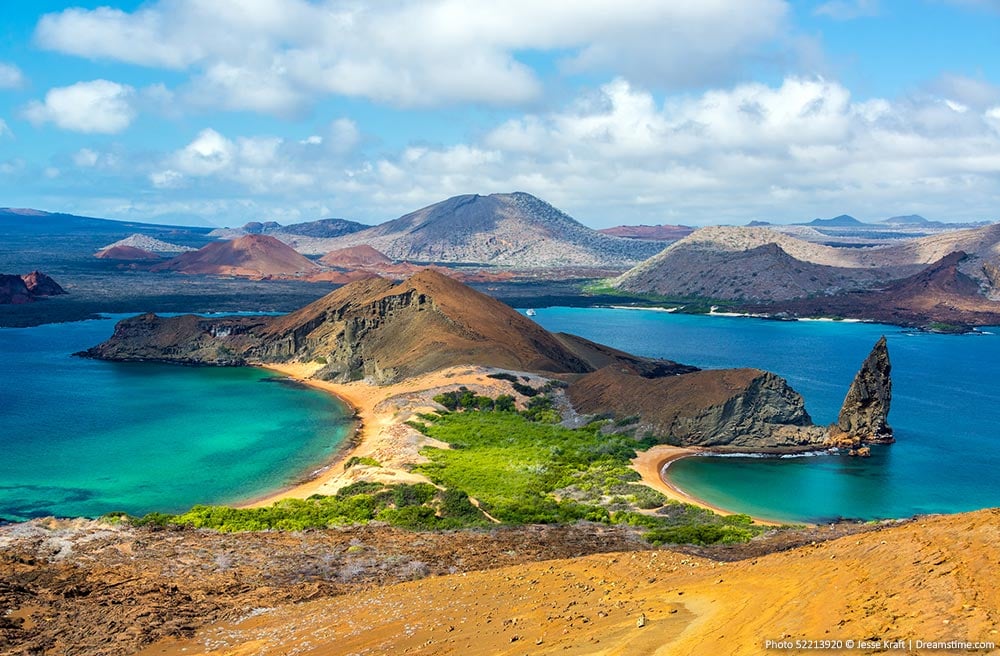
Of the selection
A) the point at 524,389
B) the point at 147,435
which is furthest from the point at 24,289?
the point at 524,389

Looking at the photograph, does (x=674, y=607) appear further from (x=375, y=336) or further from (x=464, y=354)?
(x=375, y=336)

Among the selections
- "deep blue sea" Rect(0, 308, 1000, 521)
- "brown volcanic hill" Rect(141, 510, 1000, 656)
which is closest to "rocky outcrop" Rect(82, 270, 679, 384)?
"deep blue sea" Rect(0, 308, 1000, 521)

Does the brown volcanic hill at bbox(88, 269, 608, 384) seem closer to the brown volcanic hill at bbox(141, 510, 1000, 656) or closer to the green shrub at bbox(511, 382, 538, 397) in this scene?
the green shrub at bbox(511, 382, 538, 397)

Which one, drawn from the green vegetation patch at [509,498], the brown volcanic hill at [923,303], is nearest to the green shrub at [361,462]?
the green vegetation patch at [509,498]

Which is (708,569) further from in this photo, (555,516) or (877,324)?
(877,324)

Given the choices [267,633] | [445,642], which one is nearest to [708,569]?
[445,642]

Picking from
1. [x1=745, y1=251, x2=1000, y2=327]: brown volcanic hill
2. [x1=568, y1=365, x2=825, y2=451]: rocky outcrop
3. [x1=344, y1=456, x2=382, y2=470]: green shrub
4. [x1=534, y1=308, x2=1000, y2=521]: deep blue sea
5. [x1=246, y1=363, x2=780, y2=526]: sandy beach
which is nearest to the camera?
[x1=246, y1=363, x2=780, y2=526]: sandy beach
